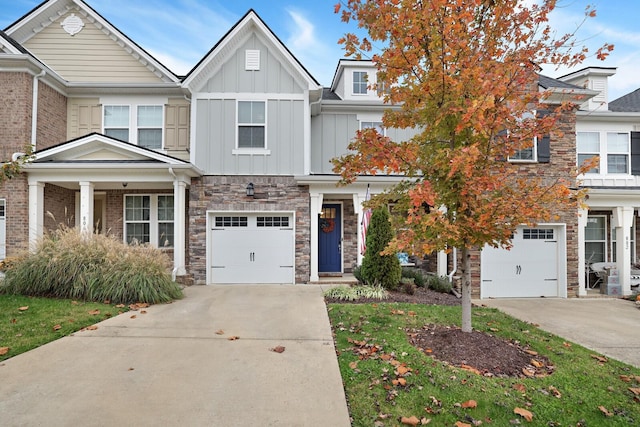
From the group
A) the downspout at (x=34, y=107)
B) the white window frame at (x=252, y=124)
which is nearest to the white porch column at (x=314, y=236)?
the white window frame at (x=252, y=124)

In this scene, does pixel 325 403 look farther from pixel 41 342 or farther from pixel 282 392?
pixel 41 342

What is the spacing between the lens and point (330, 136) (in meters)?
12.2

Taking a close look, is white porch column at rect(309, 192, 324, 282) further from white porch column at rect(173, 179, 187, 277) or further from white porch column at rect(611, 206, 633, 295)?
white porch column at rect(611, 206, 633, 295)

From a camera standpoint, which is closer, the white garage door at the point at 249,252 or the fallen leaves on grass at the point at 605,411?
the fallen leaves on grass at the point at 605,411

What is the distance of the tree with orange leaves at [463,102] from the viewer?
14.0 ft

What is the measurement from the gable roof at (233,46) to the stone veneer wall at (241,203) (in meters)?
2.91

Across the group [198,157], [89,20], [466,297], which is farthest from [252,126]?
[466,297]

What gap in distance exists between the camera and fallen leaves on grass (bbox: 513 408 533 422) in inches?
125

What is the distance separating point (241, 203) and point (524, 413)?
28.5 feet

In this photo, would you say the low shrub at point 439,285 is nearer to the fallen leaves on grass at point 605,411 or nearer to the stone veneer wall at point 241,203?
the stone veneer wall at point 241,203

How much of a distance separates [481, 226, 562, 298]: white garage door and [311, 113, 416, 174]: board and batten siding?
4.79m

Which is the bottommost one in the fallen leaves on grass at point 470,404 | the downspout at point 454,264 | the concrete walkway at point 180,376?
the concrete walkway at point 180,376

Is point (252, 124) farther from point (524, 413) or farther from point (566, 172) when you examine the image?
point (524, 413)

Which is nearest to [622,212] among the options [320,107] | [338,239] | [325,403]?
[338,239]
